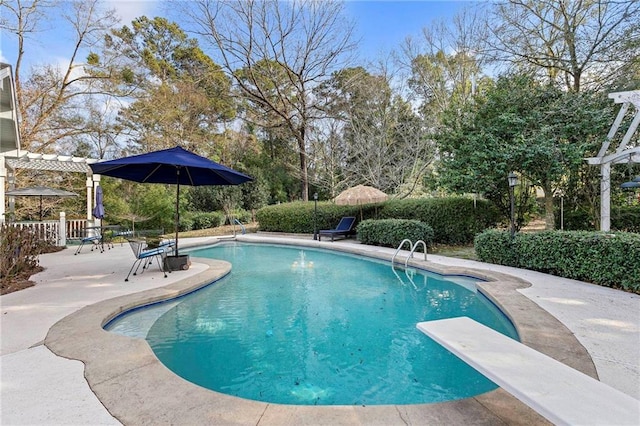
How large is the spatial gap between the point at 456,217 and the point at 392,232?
2.47 m

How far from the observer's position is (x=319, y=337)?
3.80m

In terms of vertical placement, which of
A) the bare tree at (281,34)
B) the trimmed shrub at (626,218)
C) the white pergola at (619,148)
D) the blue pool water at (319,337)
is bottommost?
the blue pool water at (319,337)

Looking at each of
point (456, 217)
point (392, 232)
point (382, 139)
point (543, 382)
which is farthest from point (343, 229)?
point (543, 382)

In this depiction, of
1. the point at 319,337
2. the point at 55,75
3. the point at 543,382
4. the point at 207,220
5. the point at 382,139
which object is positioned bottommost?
the point at 319,337

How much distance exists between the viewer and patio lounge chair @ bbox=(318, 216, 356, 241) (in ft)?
40.0

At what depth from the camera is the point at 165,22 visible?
19609 mm

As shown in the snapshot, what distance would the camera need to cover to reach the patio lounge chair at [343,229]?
12.2 m

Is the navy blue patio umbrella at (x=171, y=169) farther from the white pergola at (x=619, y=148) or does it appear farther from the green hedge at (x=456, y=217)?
the white pergola at (x=619, y=148)

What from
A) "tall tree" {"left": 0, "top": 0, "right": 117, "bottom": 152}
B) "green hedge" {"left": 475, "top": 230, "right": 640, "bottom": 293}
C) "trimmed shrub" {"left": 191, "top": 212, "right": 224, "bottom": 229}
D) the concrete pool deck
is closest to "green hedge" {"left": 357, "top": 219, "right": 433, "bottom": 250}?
"green hedge" {"left": 475, "top": 230, "right": 640, "bottom": 293}

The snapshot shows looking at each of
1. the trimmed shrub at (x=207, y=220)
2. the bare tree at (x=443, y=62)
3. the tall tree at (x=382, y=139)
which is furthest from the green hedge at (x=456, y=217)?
the trimmed shrub at (x=207, y=220)

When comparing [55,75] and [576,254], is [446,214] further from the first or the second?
[55,75]

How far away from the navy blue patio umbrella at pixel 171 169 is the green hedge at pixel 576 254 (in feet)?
20.2

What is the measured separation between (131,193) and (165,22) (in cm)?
1144

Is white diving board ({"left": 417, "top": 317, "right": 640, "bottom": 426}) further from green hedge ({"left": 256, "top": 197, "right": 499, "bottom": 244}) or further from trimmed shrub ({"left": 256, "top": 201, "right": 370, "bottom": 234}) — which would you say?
trimmed shrub ({"left": 256, "top": 201, "right": 370, "bottom": 234})
